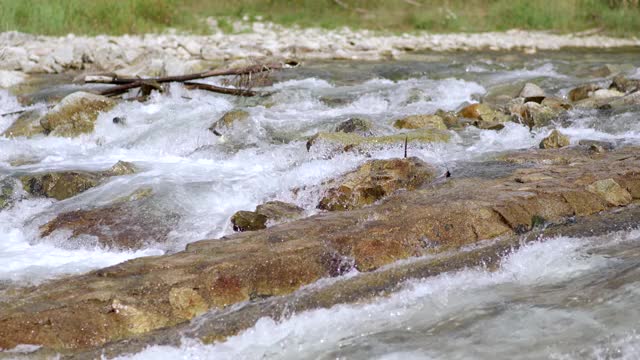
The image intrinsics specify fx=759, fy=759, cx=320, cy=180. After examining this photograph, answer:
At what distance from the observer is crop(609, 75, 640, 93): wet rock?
8.53 metres

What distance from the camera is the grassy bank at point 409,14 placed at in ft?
51.3

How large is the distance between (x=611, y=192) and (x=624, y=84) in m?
4.79

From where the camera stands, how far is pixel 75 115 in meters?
7.36

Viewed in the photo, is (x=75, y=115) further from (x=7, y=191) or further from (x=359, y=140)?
(x=359, y=140)

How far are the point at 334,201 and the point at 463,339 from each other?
197cm

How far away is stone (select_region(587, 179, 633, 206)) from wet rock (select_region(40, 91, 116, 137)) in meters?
4.76

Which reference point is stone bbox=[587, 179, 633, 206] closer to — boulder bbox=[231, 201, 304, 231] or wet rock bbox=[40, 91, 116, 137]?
boulder bbox=[231, 201, 304, 231]

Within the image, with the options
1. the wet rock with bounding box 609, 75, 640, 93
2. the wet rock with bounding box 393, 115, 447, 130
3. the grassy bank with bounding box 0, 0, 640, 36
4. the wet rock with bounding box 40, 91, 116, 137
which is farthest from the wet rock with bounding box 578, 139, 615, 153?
the grassy bank with bounding box 0, 0, 640, 36

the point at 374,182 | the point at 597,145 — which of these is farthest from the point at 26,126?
the point at 597,145

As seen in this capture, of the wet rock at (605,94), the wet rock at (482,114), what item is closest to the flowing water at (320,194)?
the wet rock at (482,114)

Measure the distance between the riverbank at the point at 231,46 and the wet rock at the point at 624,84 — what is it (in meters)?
4.54

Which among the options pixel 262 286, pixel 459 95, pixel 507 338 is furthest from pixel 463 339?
pixel 459 95

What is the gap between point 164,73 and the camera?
32.4 ft

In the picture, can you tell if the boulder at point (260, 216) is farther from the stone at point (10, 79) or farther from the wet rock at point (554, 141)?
the stone at point (10, 79)
